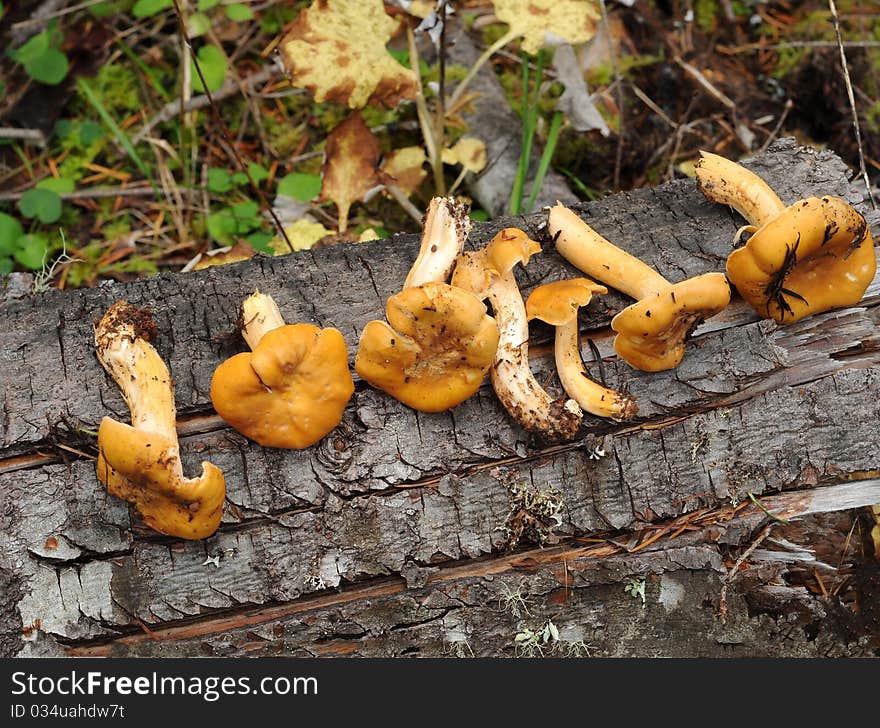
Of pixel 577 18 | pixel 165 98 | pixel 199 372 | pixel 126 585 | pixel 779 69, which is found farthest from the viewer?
pixel 779 69

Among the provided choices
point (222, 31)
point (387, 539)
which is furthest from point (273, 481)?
point (222, 31)

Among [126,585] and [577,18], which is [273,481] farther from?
[577,18]

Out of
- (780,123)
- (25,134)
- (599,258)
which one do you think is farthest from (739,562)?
(25,134)

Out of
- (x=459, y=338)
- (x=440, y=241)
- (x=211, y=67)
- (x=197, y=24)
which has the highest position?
(x=197, y=24)

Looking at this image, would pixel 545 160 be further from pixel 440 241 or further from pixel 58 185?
pixel 58 185

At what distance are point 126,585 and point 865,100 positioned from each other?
5.45 metres

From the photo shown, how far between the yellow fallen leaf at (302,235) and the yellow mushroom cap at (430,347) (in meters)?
1.68

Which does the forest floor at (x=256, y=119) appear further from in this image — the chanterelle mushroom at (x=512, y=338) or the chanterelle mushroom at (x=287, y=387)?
the chanterelle mushroom at (x=287, y=387)

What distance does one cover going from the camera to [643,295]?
3.36 m

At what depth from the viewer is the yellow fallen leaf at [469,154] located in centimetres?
485

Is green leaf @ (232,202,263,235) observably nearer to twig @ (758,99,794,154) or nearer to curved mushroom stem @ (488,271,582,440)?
curved mushroom stem @ (488,271,582,440)

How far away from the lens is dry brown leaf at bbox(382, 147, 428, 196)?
15.5 feet

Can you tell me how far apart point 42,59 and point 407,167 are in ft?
8.09

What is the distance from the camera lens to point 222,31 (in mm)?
5547
